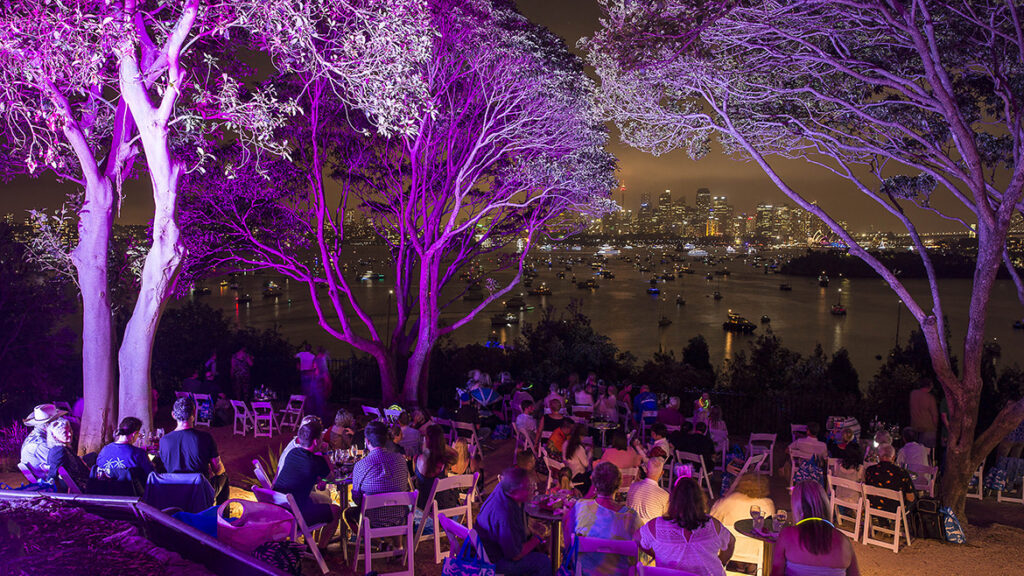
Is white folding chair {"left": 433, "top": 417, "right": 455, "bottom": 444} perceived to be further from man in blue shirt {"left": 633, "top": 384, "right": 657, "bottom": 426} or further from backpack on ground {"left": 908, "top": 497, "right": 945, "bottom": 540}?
backpack on ground {"left": 908, "top": 497, "right": 945, "bottom": 540}

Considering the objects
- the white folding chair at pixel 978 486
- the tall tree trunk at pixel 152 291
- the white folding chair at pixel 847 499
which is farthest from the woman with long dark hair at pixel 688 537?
the white folding chair at pixel 978 486

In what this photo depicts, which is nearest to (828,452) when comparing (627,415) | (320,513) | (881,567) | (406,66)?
Answer: (881,567)

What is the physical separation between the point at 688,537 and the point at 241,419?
882cm

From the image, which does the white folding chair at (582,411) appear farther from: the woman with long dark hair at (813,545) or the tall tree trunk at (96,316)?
the tall tree trunk at (96,316)

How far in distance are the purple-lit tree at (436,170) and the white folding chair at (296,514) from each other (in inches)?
294

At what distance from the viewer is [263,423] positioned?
407 inches

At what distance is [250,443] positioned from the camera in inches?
361

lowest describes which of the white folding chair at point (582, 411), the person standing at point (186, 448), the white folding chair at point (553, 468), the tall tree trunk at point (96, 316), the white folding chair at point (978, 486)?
the white folding chair at point (978, 486)

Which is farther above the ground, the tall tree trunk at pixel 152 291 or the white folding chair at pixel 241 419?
the tall tree trunk at pixel 152 291

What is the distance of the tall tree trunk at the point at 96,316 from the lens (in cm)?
668

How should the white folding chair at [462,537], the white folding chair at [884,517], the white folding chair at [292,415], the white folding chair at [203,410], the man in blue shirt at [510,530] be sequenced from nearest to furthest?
the white folding chair at [462,537] < the man in blue shirt at [510,530] < the white folding chair at [884,517] < the white folding chair at [292,415] < the white folding chair at [203,410]

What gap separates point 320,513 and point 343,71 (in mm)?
4482

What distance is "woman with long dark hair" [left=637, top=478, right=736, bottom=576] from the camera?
11.7 feet

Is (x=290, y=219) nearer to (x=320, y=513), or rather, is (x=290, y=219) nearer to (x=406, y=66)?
(x=406, y=66)
